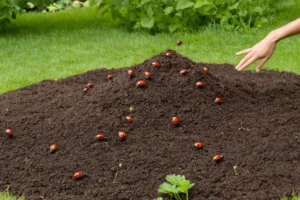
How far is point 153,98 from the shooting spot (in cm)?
515

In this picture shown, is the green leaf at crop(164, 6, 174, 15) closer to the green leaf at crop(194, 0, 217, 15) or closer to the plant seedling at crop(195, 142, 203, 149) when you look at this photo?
the green leaf at crop(194, 0, 217, 15)

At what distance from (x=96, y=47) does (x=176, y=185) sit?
5.23 m

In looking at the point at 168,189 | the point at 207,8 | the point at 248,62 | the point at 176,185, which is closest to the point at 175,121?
the point at 248,62

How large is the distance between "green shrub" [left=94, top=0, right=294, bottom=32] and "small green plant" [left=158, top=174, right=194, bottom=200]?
5.35 meters

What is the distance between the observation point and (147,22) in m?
9.56

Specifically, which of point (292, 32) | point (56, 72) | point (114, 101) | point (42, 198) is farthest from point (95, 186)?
point (56, 72)

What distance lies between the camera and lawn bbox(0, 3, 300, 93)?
26.2ft

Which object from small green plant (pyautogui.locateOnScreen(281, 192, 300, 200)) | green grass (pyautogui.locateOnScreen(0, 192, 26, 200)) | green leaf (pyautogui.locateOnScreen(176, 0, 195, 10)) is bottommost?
green leaf (pyautogui.locateOnScreen(176, 0, 195, 10))

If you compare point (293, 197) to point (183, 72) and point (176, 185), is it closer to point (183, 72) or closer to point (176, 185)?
point (176, 185)

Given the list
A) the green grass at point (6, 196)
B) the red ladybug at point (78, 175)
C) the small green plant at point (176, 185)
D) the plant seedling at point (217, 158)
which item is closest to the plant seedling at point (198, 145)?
the plant seedling at point (217, 158)

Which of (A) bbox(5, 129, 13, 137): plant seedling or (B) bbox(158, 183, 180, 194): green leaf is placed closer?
(B) bbox(158, 183, 180, 194): green leaf

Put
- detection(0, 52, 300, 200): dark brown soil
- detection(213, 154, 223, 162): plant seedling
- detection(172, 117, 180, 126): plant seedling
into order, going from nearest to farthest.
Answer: detection(0, 52, 300, 200): dark brown soil
detection(213, 154, 223, 162): plant seedling
detection(172, 117, 180, 126): plant seedling

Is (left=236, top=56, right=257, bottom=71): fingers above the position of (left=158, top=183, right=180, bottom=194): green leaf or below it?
above

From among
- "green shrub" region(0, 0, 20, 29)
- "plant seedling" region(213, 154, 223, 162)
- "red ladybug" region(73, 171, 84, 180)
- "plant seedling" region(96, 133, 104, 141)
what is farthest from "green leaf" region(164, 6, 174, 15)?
"red ladybug" region(73, 171, 84, 180)
